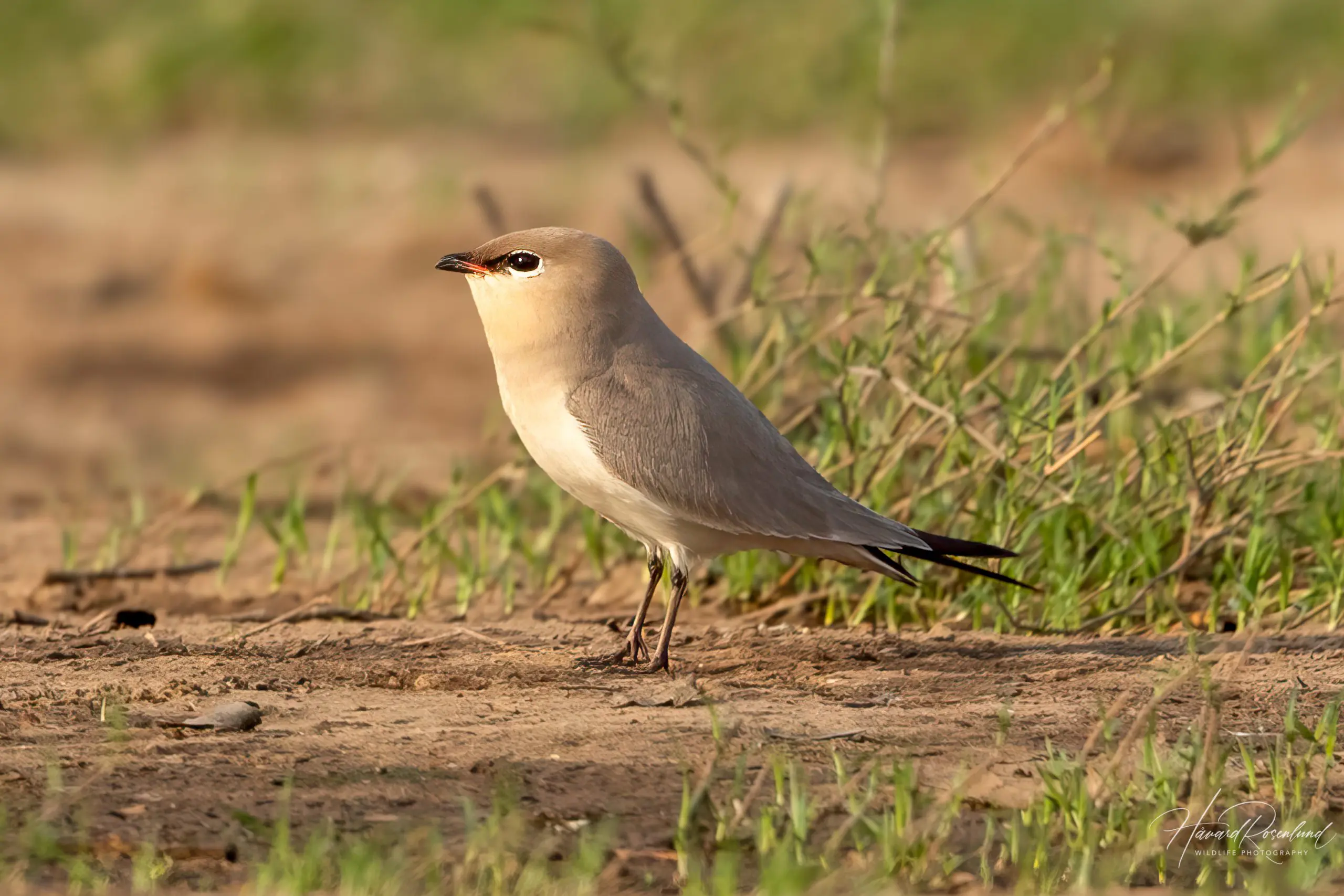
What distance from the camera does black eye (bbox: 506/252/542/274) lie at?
4.16 m

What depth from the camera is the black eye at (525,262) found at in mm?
4160

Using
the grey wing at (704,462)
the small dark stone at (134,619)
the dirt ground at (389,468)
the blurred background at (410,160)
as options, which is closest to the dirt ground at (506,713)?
the dirt ground at (389,468)

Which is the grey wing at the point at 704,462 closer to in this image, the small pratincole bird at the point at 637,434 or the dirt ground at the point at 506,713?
the small pratincole bird at the point at 637,434

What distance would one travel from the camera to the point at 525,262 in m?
4.17

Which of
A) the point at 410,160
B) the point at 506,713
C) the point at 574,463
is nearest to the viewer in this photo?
the point at 506,713

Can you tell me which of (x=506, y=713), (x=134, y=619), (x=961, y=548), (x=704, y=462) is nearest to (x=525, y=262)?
(x=704, y=462)

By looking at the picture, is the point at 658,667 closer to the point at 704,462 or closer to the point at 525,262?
the point at 704,462

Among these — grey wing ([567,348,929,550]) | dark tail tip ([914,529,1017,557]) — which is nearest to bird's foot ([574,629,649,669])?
grey wing ([567,348,929,550])

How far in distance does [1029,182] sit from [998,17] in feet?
5.78

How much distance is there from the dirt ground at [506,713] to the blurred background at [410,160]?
377 centimetres

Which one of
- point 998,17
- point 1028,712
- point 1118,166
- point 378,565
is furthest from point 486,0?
point 1028,712

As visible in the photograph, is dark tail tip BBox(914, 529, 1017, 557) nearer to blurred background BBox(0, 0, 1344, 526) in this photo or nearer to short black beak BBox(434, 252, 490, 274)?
short black beak BBox(434, 252, 490, 274)

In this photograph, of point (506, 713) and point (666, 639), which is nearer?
point (506, 713)

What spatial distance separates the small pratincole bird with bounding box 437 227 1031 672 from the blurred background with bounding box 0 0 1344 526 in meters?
3.85
